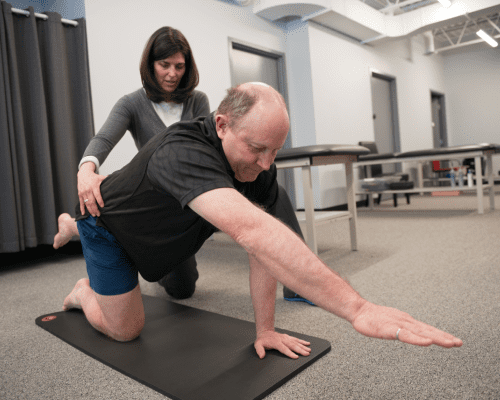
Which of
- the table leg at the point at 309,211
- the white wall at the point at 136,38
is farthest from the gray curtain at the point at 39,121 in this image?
the table leg at the point at 309,211

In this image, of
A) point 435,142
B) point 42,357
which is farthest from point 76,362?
point 435,142

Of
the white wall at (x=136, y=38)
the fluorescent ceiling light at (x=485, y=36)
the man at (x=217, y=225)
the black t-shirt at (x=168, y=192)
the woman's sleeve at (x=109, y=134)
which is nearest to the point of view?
the man at (x=217, y=225)

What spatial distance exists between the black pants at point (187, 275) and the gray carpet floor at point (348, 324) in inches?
2.6

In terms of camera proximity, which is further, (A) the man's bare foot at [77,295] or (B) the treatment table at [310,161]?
(B) the treatment table at [310,161]

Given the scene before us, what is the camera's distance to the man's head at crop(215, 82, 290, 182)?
2.59ft

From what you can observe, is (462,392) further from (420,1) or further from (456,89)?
(456,89)

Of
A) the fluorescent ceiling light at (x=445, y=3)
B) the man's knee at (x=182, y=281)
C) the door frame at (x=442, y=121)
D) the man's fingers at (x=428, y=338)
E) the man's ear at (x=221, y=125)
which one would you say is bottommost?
the man's knee at (x=182, y=281)

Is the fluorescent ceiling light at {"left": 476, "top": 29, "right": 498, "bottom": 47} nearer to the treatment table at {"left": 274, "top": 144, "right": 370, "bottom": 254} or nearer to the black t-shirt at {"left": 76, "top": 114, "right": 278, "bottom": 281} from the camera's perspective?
the treatment table at {"left": 274, "top": 144, "right": 370, "bottom": 254}

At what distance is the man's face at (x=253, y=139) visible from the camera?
79cm

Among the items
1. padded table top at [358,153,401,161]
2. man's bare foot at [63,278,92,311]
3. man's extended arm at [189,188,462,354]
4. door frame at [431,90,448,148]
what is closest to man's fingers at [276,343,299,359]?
man's extended arm at [189,188,462,354]

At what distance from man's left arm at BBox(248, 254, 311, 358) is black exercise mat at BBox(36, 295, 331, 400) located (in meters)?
0.03

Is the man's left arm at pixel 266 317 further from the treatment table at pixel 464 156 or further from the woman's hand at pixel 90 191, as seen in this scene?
the treatment table at pixel 464 156

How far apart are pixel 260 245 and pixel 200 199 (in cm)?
14

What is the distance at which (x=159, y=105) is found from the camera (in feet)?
5.47
